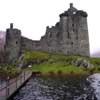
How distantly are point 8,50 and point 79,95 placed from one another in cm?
6117

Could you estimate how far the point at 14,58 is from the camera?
8750 centimetres

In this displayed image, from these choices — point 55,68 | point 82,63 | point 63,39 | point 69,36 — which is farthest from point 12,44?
point 82,63

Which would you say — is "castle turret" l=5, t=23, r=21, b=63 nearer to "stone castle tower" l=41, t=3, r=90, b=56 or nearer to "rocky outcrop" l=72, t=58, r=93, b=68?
"stone castle tower" l=41, t=3, r=90, b=56

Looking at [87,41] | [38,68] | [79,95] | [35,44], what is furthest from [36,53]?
[79,95]

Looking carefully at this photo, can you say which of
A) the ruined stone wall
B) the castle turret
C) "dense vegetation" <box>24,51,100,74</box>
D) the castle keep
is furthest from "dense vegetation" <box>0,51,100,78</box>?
the castle keep

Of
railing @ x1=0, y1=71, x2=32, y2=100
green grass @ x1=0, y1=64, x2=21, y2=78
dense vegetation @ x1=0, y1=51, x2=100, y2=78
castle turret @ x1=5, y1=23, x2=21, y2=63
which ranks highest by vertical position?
castle turret @ x1=5, y1=23, x2=21, y2=63

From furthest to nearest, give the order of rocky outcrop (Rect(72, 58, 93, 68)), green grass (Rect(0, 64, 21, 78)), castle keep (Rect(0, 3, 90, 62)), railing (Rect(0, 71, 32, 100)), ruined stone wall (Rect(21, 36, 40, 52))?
ruined stone wall (Rect(21, 36, 40, 52)), castle keep (Rect(0, 3, 90, 62)), rocky outcrop (Rect(72, 58, 93, 68)), green grass (Rect(0, 64, 21, 78)), railing (Rect(0, 71, 32, 100))

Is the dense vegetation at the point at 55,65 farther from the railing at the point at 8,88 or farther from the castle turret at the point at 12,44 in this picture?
the railing at the point at 8,88

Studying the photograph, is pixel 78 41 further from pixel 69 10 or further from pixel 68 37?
pixel 69 10

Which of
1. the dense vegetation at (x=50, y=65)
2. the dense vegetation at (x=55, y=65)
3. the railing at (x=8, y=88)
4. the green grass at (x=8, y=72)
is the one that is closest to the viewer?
the railing at (x=8, y=88)

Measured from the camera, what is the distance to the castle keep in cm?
8812

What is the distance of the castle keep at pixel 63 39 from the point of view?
88.1 metres

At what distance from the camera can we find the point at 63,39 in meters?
91.6

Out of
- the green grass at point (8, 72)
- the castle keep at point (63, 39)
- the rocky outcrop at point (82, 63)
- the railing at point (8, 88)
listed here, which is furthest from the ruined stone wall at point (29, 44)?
the railing at point (8, 88)
